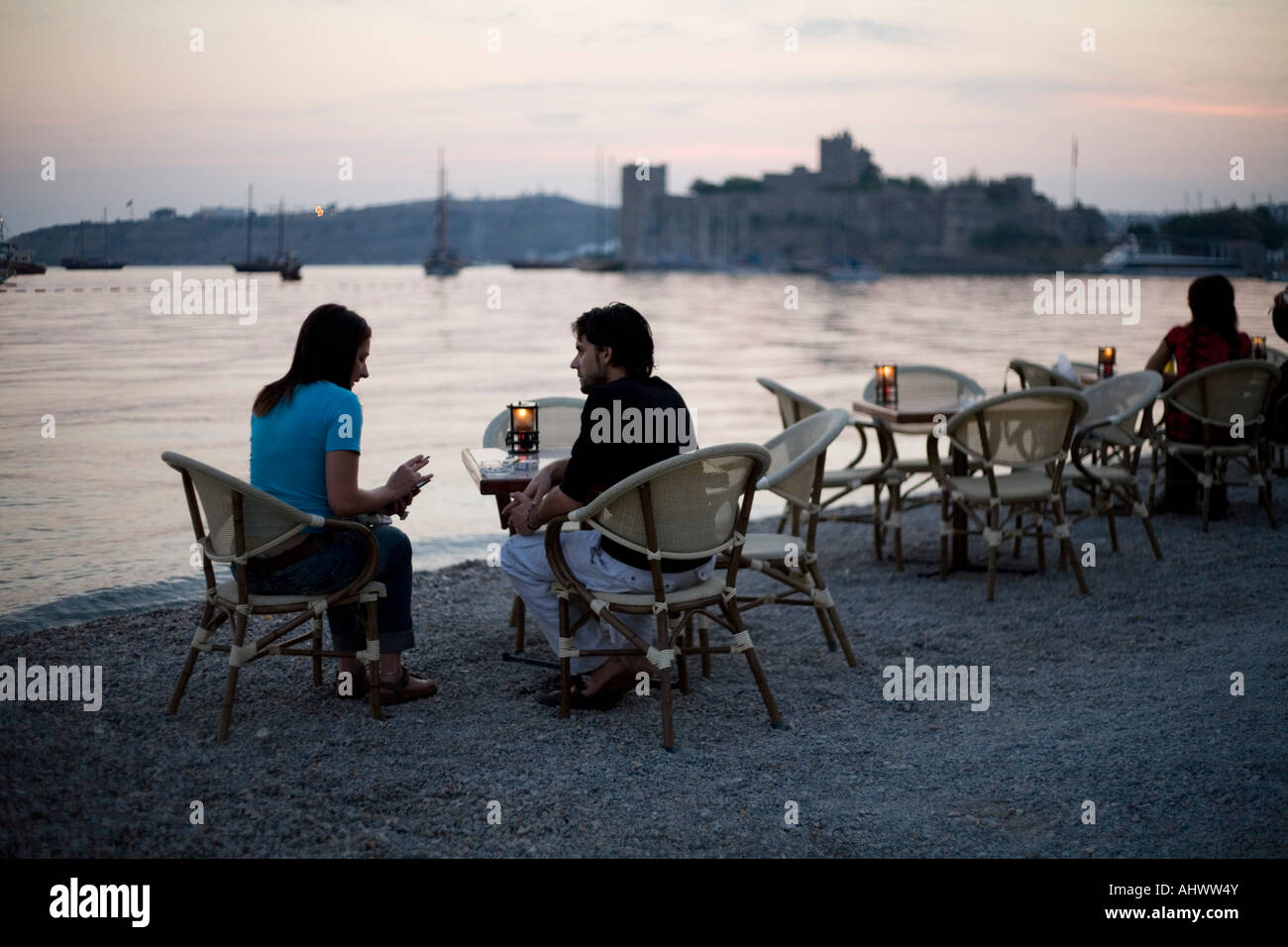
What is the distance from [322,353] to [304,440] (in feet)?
0.75

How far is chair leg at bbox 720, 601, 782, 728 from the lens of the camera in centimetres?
314

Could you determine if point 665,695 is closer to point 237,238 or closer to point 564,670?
point 564,670

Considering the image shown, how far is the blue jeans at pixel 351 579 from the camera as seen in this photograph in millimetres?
3076

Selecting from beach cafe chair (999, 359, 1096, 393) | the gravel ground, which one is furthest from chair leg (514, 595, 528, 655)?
beach cafe chair (999, 359, 1096, 393)

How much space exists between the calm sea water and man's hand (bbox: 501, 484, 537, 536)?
7.47ft

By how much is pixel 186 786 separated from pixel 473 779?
2.09 feet

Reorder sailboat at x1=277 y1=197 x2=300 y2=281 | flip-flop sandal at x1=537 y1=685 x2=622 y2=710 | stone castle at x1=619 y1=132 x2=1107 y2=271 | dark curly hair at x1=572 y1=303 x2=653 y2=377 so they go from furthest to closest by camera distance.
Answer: stone castle at x1=619 y1=132 x2=1107 y2=271 < sailboat at x1=277 y1=197 x2=300 y2=281 < flip-flop sandal at x1=537 y1=685 x2=622 y2=710 < dark curly hair at x1=572 y1=303 x2=653 y2=377

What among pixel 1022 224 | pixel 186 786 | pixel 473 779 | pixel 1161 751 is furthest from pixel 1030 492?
pixel 1022 224

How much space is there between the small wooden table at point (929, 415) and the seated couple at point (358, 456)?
179 centimetres

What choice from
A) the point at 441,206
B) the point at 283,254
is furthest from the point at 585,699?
the point at 441,206

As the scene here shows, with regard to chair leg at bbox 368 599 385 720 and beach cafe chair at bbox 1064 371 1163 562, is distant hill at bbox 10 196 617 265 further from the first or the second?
beach cafe chair at bbox 1064 371 1163 562

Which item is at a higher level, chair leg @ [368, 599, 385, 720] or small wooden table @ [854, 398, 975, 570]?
small wooden table @ [854, 398, 975, 570]

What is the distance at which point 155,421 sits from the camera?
33.2ft

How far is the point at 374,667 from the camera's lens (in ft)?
10.3
